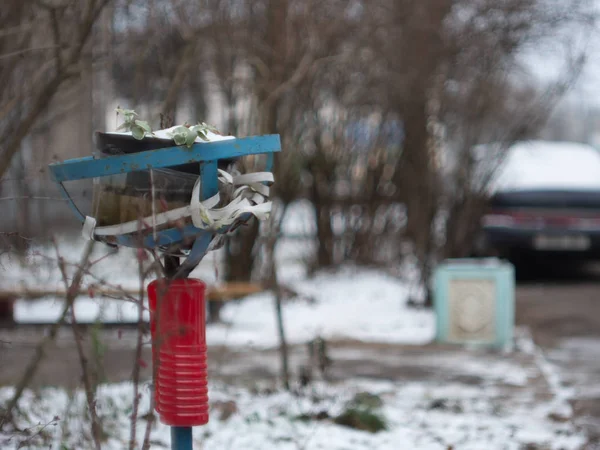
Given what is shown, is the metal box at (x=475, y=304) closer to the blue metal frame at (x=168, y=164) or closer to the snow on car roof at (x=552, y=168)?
the snow on car roof at (x=552, y=168)

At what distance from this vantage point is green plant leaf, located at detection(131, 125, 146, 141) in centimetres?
273

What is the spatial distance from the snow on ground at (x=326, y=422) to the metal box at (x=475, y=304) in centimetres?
156

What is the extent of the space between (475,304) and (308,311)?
2091 millimetres

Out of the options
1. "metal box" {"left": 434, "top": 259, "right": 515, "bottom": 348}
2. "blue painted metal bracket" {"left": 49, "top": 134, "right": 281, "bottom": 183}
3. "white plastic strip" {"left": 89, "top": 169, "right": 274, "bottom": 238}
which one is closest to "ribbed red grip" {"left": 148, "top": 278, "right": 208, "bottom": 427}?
"white plastic strip" {"left": 89, "top": 169, "right": 274, "bottom": 238}

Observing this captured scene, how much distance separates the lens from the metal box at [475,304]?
7.00m

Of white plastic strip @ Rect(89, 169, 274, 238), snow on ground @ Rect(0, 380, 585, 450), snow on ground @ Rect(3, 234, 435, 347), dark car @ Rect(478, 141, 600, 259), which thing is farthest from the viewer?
dark car @ Rect(478, 141, 600, 259)

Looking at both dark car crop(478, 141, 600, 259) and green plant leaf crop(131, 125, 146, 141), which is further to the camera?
dark car crop(478, 141, 600, 259)

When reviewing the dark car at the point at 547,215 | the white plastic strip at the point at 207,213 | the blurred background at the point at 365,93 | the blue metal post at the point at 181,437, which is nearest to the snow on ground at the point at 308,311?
the blurred background at the point at 365,93

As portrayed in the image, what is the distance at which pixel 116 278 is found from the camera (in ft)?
28.0

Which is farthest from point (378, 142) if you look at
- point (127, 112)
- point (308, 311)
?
point (127, 112)

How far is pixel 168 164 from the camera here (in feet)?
8.77

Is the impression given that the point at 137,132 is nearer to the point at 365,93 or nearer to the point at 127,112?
the point at 127,112

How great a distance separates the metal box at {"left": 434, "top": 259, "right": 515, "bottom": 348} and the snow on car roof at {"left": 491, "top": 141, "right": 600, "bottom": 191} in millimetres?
3121

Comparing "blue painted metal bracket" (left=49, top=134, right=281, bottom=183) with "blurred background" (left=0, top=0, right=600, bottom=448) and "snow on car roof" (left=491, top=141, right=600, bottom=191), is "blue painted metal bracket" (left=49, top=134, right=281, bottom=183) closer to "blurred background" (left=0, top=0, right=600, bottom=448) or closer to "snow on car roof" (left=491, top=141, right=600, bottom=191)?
"blurred background" (left=0, top=0, right=600, bottom=448)
